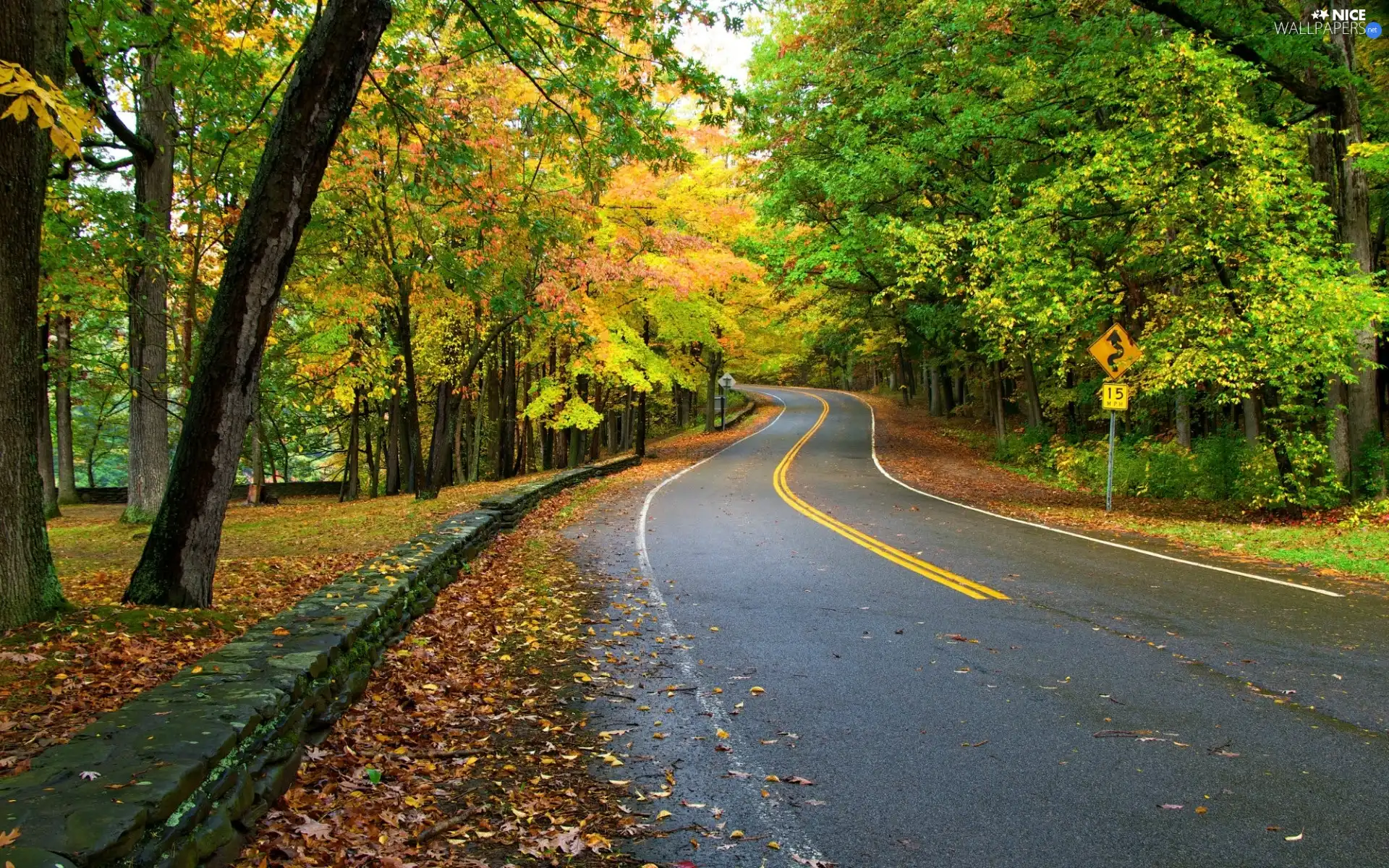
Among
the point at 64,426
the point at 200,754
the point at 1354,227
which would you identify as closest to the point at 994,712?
the point at 200,754

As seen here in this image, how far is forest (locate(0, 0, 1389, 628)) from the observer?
18.7ft

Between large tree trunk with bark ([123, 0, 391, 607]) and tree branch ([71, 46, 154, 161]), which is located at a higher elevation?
tree branch ([71, 46, 154, 161])

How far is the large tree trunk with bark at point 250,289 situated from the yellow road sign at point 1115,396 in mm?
13606

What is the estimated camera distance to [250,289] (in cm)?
560

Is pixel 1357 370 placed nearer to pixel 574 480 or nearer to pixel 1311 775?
pixel 1311 775

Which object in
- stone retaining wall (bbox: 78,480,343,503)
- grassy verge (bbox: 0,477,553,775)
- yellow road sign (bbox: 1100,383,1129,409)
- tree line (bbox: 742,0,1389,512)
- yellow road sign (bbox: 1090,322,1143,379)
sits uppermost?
tree line (bbox: 742,0,1389,512)

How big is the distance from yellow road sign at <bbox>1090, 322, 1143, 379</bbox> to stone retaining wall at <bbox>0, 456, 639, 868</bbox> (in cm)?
1347

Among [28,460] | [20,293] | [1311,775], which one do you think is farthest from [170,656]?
[1311,775]

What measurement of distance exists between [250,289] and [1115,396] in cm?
1430

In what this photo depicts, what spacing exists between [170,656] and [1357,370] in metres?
16.0

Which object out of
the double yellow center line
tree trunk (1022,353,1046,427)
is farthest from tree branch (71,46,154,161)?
tree trunk (1022,353,1046,427)

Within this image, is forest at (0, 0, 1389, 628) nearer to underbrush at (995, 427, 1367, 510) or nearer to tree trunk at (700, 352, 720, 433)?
underbrush at (995, 427, 1367, 510)

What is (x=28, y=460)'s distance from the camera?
4980 mm

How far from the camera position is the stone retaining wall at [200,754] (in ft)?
8.25
